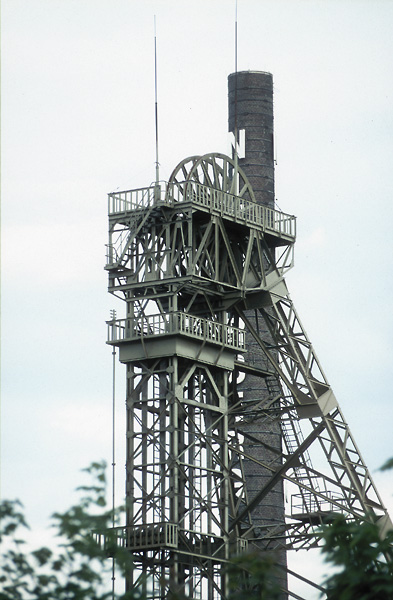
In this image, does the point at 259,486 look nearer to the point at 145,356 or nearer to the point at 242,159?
the point at 242,159

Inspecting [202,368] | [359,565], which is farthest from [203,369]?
[359,565]

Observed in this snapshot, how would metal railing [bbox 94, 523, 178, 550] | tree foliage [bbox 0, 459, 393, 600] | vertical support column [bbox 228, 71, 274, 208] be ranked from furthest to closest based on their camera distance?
vertical support column [bbox 228, 71, 274, 208] → metal railing [bbox 94, 523, 178, 550] → tree foliage [bbox 0, 459, 393, 600]

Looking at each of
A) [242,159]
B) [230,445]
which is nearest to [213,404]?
[230,445]

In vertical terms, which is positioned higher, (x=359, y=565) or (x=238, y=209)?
(x=238, y=209)

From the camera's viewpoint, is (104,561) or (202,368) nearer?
(104,561)

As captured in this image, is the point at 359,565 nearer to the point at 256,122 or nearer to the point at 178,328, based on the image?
the point at 178,328

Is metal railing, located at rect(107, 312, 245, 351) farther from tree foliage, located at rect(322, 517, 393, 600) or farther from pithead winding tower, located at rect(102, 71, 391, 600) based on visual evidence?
tree foliage, located at rect(322, 517, 393, 600)

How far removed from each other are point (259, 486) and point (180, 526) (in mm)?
24931

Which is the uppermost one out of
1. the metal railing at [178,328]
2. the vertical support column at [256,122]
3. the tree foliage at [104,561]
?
the vertical support column at [256,122]

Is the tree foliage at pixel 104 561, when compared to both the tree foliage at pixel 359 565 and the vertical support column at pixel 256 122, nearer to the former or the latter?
the tree foliage at pixel 359 565

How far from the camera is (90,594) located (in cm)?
3234

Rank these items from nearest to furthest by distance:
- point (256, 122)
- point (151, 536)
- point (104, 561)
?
point (104, 561)
point (151, 536)
point (256, 122)

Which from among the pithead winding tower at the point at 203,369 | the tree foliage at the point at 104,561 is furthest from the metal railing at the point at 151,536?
the tree foliage at the point at 104,561

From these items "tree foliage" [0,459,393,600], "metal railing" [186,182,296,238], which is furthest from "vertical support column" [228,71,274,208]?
"tree foliage" [0,459,393,600]
